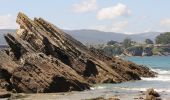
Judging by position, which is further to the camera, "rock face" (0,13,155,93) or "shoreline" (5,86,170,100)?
"rock face" (0,13,155,93)

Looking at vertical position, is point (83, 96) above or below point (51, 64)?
below

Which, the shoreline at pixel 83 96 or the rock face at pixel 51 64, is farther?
the rock face at pixel 51 64

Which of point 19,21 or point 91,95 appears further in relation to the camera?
point 19,21

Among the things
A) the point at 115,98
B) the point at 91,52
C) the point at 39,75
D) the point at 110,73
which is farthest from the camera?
the point at 91,52

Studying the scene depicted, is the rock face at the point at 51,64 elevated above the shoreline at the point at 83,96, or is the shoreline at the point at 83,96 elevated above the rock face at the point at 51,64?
the rock face at the point at 51,64

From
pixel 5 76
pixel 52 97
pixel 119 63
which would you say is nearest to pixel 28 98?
pixel 52 97

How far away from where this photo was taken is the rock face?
7800 cm

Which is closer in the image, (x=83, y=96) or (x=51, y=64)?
(x=83, y=96)

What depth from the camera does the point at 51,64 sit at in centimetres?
8388

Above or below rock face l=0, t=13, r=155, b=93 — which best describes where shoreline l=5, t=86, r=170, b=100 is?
below

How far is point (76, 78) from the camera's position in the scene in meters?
83.2

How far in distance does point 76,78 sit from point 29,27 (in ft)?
68.5

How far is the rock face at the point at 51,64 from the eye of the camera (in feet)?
256

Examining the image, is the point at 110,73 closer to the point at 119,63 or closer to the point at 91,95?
the point at 119,63
